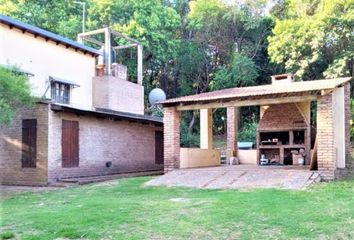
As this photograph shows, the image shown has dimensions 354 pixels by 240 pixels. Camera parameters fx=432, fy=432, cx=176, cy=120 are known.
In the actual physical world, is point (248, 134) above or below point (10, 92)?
below

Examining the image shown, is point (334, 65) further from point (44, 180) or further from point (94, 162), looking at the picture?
point (44, 180)

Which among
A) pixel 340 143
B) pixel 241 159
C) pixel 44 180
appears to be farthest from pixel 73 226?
pixel 241 159

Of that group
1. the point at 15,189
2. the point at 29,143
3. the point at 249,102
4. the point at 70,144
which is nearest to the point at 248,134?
the point at 249,102

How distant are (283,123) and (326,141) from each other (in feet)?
17.5

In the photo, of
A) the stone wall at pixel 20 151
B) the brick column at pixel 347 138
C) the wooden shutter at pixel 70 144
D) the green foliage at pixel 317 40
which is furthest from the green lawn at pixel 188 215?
the green foliage at pixel 317 40

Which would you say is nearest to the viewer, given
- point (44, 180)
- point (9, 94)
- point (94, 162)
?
point (9, 94)

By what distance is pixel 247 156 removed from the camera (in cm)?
2002

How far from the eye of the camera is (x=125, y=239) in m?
5.87

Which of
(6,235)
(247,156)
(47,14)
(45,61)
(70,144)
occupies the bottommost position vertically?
(6,235)

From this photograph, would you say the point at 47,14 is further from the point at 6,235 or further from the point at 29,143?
the point at 6,235

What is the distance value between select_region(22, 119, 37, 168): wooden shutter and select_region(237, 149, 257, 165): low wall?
30.9ft

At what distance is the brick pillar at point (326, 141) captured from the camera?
11828 mm

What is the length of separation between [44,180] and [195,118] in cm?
1774

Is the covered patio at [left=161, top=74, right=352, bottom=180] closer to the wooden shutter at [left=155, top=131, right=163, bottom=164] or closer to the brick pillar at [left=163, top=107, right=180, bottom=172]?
the brick pillar at [left=163, top=107, right=180, bottom=172]
